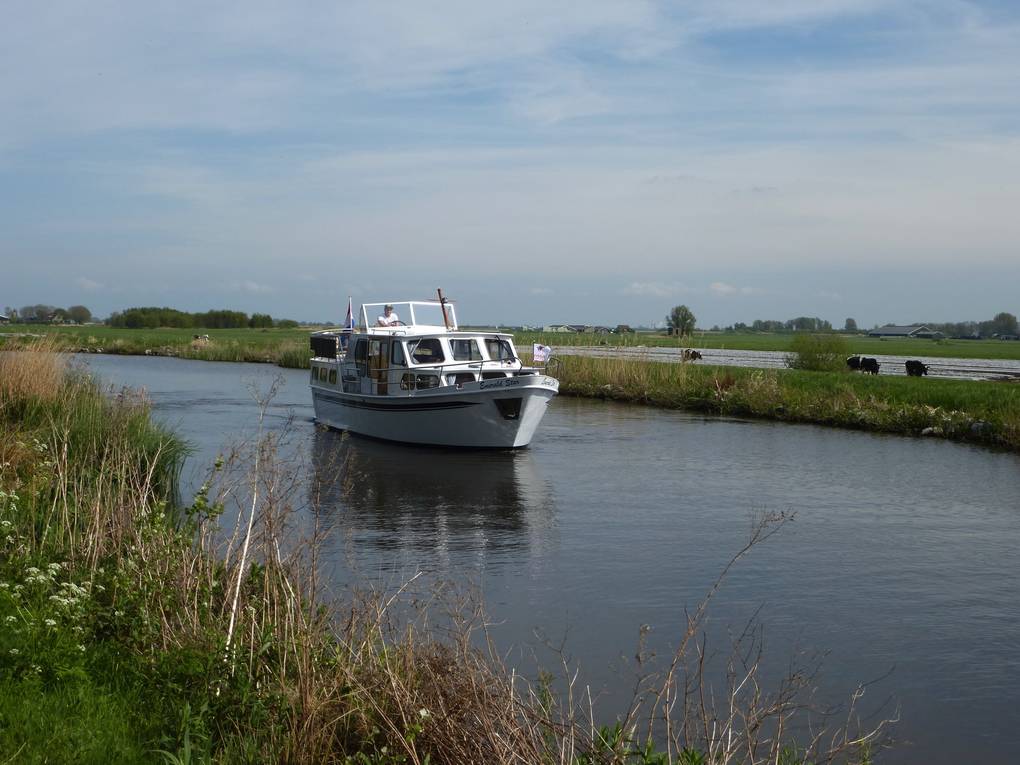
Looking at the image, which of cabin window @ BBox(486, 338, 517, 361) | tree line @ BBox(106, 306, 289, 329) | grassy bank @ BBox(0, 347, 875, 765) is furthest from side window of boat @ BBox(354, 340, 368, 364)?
tree line @ BBox(106, 306, 289, 329)

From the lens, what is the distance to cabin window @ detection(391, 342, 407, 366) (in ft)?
82.1

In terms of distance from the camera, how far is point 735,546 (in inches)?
577

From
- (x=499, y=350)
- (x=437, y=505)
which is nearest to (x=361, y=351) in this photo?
(x=499, y=350)

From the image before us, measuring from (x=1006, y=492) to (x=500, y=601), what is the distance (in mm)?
12605

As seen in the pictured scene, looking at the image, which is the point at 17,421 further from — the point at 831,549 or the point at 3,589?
the point at 831,549

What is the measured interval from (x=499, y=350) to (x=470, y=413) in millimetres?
2662

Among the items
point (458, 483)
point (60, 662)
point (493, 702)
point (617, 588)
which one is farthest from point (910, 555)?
point (60, 662)

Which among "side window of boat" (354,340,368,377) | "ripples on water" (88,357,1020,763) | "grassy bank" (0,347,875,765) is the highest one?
"side window of boat" (354,340,368,377)

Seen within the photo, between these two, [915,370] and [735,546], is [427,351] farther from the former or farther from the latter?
[915,370]

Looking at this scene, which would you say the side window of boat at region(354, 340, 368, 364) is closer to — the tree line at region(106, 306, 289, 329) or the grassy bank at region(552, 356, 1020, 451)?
the grassy bank at region(552, 356, 1020, 451)

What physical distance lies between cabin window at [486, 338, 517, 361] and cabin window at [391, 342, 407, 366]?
217cm

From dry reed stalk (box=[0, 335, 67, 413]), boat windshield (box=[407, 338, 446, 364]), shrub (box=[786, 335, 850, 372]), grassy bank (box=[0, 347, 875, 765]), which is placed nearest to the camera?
grassy bank (box=[0, 347, 875, 765])

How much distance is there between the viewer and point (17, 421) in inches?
648

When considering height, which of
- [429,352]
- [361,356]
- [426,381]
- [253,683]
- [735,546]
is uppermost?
[429,352]
